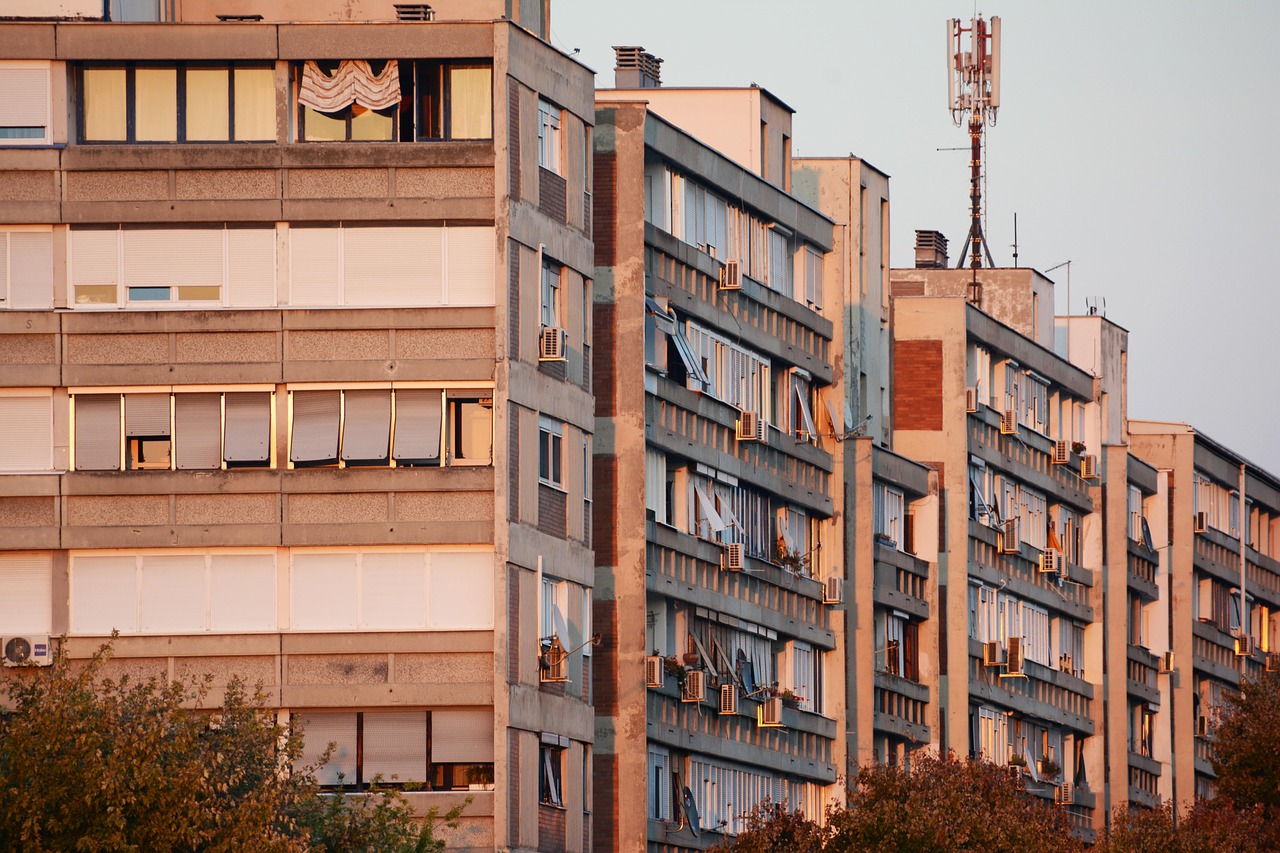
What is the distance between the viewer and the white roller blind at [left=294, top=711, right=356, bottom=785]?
182 ft

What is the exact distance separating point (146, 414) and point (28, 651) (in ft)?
16.5

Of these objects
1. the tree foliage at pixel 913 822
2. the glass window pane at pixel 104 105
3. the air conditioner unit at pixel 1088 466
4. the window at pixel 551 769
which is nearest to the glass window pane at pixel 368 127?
the glass window pane at pixel 104 105

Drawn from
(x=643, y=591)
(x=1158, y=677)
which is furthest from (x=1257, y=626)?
(x=643, y=591)

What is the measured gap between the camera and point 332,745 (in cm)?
4984

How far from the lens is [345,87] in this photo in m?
57.6

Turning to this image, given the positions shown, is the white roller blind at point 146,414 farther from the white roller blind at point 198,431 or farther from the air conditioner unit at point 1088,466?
the air conditioner unit at point 1088,466

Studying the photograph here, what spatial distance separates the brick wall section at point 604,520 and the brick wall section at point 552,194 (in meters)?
5.56

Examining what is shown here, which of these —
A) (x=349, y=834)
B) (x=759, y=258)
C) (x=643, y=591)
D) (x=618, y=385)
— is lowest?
(x=349, y=834)

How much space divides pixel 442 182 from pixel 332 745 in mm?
12614

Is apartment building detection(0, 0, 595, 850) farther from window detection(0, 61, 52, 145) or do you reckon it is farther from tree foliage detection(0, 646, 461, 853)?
tree foliage detection(0, 646, 461, 853)

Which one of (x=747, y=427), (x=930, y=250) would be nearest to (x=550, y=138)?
(x=747, y=427)

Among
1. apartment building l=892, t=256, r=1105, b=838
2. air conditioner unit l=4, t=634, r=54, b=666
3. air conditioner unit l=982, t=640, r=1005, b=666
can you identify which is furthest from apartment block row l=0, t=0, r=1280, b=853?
air conditioner unit l=982, t=640, r=1005, b=666

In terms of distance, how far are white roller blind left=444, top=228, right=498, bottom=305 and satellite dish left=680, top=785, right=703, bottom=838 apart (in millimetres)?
12854

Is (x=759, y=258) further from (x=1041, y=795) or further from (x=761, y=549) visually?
(x=1041, y=795)
